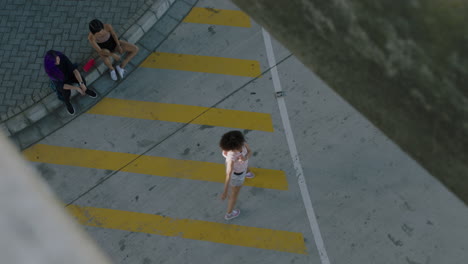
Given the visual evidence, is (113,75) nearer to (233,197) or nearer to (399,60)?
(233,197)

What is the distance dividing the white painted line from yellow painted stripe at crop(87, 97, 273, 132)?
0.84 feet

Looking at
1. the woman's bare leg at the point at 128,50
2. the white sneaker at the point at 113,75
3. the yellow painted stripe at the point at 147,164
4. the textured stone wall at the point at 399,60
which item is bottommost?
the yellow painted stripe at the point at 147,164

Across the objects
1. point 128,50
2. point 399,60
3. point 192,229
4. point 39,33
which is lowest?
point 192,229

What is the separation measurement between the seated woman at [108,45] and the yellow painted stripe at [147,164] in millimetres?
1350

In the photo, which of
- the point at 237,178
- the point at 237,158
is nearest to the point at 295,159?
the point at 237,178

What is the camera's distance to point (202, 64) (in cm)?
839

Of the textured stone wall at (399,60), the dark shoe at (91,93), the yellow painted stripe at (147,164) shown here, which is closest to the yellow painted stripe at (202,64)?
the dark shoe at (91,93)

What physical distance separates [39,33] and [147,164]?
300 centimetres

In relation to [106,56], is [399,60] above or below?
above

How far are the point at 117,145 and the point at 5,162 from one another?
6657mm

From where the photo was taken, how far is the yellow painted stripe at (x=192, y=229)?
7.00 metres

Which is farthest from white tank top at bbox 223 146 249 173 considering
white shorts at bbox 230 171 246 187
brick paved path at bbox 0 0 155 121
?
brick paved path at bbox 0 0 155 121

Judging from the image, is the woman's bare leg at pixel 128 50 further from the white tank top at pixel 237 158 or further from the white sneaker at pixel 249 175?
the white tank top at pixel 237 158

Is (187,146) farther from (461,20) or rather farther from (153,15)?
(461,20)
